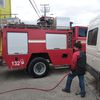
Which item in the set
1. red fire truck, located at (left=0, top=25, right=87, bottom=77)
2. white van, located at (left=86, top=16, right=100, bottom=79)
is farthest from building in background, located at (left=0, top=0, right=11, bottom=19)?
white van, located at (left=86, top=16, right=100, bottom=79)

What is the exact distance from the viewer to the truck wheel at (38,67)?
10.2 meters

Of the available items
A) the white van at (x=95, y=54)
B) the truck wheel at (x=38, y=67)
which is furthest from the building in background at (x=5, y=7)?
the white van at (x=95, y=54)

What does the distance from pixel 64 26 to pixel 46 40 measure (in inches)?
54.2

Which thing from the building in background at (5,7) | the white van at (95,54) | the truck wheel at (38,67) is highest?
the building in background at (5,7)

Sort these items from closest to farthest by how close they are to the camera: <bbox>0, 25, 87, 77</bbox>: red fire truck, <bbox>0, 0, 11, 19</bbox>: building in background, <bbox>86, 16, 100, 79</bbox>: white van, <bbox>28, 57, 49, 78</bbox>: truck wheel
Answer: <bbox>86, 16, 100, 79</bbox>: white van, <bbox>0, 25, 87, 77</bbox>: red fire truck, <bbox>28, 57, 49, 78</bbox>: truck wheel, <bbox>0, 0, 11, 19</bbox>: building in background

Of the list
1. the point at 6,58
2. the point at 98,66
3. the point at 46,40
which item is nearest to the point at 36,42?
the point at 46,40

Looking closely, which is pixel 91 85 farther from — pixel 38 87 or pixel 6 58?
pixel 6 58

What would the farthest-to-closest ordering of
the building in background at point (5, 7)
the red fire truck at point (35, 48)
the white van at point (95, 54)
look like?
1. the building in background at point (5, 7)
2. the red fire truck at point (35, 48)
3. the white van at point (95, 54)

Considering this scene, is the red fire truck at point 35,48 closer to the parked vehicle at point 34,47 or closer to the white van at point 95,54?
the parked vehicle at point 34,47

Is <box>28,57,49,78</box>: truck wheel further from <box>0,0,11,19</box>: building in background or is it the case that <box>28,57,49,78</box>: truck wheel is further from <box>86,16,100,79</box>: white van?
<box>0,0,11,19</box>: building in background

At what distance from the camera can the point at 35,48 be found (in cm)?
1027

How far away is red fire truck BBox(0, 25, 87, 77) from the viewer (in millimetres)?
9891

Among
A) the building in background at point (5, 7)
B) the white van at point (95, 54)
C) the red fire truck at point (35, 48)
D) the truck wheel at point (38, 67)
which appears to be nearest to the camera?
the white van at point (95, 54)

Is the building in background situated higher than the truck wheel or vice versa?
the building in background
